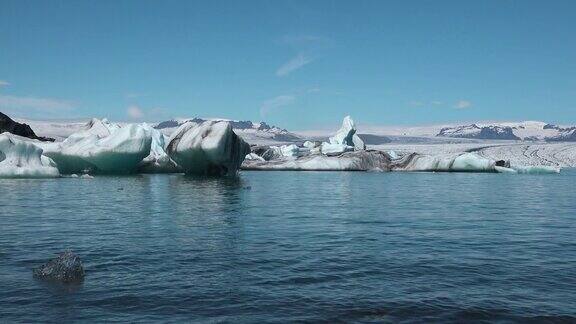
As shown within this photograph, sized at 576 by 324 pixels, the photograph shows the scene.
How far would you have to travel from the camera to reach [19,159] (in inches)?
1379

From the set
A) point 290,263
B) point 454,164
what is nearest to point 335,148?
point 454,164

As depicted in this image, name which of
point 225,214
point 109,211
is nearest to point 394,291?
point 225,214

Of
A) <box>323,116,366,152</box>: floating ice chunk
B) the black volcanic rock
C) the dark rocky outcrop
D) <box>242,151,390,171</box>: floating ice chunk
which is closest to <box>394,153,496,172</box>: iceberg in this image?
<box>242,151,390,171</box>: floating ice chunk

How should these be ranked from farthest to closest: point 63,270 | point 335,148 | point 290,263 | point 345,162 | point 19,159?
point 335,148, point 345,162, point 19,159, point 290,263, point 63,270

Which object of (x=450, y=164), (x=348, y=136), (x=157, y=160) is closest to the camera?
(x=157, y=160)

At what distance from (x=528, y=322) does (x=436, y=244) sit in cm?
554

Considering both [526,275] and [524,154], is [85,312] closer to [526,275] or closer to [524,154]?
[526,275]

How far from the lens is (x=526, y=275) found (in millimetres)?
9016

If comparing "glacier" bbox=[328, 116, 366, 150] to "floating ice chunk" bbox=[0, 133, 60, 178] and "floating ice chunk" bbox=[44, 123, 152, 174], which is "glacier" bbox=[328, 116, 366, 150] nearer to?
"floating ice chunk" bbox=[44, 123, 152, 174]

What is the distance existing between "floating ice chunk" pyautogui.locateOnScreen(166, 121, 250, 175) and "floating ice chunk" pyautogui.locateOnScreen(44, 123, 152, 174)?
2.41 meters

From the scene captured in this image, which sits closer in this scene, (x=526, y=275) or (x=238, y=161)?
(x=526, y=275)

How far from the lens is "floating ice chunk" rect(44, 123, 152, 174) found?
1570 inches

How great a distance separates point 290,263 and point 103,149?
32.9 m

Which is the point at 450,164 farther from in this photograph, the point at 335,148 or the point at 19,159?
the point at 19,159
